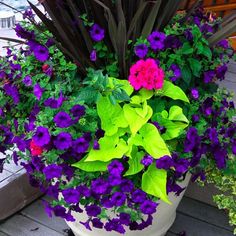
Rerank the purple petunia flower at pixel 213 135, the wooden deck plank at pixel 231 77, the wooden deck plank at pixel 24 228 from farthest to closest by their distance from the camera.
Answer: the wooden deck plank at pixel 231 77 → the wooden deck plank at pixel 24 228 → the purple petunia flower at pixel 213 135

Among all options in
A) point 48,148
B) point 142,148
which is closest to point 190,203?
point 142,148

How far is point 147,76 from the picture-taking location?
54.8 inches

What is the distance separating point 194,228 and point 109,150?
0.81 m

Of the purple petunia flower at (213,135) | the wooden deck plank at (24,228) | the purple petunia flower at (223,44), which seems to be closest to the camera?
the purple petunia flower at (213,135)

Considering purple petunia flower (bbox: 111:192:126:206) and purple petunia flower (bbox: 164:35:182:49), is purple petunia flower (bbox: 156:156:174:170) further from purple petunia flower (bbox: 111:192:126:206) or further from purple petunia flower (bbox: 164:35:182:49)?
purple petunia flower (bbox: 164:35:182:49)

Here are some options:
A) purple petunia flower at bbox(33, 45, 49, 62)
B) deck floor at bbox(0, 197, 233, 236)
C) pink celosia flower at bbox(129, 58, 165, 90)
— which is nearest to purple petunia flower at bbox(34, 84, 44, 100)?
purple petunia flower at bbox(33, 45, 49, 62)

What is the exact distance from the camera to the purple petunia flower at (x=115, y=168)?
Answer: 1309 millimetres

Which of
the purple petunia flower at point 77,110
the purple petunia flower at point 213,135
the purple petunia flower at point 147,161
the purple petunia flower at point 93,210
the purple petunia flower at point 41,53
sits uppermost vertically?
the purple petunia flower at point 41,53

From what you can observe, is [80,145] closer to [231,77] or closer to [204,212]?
[204,212]

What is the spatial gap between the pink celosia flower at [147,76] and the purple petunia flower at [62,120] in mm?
250

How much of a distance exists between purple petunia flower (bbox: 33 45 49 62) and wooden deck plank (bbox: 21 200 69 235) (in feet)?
2.64

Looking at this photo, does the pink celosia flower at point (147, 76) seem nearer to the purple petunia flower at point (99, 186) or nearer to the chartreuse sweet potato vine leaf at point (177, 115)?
the chartreuse sweet potato vine leaf at point (177, 115)

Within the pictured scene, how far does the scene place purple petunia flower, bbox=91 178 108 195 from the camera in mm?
1336

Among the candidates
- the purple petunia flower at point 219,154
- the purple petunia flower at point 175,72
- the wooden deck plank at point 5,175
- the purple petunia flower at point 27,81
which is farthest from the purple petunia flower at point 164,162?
the wooden deck plank at point 5,175
